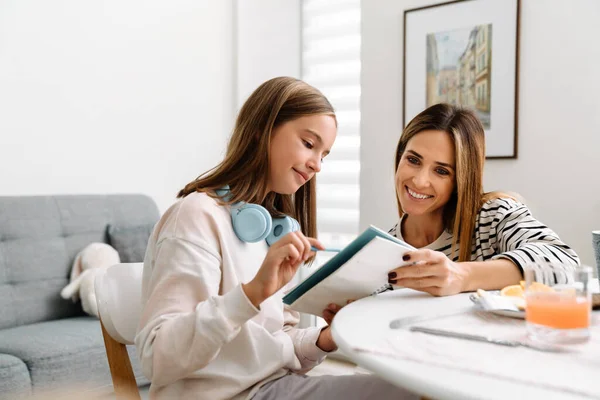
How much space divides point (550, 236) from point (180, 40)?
9.13 feet

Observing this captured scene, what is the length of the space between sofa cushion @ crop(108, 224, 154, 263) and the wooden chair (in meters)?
1.67

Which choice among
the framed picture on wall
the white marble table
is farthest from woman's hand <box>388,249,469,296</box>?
the framed picture on wall

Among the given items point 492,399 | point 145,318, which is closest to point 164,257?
point 145,318

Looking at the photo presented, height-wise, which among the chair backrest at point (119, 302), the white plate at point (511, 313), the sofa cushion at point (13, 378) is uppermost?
the white plate at point (511, 313)

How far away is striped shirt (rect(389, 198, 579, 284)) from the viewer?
1322 mm

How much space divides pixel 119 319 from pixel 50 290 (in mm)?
1645

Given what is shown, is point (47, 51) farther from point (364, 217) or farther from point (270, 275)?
point (270, 275)

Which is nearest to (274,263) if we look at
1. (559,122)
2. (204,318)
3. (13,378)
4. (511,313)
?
(204,318)

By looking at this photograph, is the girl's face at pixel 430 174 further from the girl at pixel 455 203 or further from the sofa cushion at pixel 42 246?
the sofa cushion at pixel 42 246

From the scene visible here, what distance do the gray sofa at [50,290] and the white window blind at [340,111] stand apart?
116 centimetres

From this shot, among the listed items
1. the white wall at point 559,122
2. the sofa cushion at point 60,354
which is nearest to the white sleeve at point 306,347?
the sofa cushion at point 60,354

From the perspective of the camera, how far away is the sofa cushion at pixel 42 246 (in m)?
2.60

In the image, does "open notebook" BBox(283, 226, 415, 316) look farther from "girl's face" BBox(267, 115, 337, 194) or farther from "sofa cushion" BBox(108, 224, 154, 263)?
"sofa cushion" BBox(108, 224, 154, 263)

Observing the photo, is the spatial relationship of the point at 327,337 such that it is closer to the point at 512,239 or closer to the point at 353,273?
the point at 353,273
